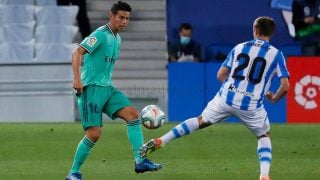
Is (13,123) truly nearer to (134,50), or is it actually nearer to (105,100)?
(134,50)

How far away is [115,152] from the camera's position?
14.8 m

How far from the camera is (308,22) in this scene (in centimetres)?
2388

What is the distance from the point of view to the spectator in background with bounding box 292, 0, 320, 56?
23.8m

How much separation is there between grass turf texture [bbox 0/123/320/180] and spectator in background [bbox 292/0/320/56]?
4.88 m

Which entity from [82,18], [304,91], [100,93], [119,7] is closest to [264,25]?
[119,7]

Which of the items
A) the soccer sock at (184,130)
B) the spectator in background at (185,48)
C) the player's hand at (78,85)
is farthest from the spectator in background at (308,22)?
the player's hand at (78,85)

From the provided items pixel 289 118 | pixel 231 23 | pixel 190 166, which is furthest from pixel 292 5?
pixel 190 166

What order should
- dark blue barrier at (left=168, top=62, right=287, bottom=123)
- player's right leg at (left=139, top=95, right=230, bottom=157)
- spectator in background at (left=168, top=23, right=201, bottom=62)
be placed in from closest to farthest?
1. player's right leg at (left=139, top=95, right=230, bottom=157)
2. dark blue barrier at (left=168, top=62, right=287, bottom=123)
3. spectator in background at (left=168, top=23, right=201, bottom=62)

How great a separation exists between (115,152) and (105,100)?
3340 mm

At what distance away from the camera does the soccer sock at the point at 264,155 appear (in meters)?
11.0

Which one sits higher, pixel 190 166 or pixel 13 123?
pixel 190 166

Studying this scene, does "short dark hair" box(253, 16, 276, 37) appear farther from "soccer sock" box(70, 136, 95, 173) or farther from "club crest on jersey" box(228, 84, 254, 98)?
"soccer sock" box(70, 136, 95, 173)

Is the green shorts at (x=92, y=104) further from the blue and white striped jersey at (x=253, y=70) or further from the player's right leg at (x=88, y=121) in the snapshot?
the blue and white striped jersey at (x=253, y=70)

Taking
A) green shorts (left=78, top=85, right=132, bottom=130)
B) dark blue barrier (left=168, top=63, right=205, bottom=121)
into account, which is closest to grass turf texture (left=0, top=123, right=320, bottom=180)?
green shorts (left=78, top=85, right=132, bottom=130)
